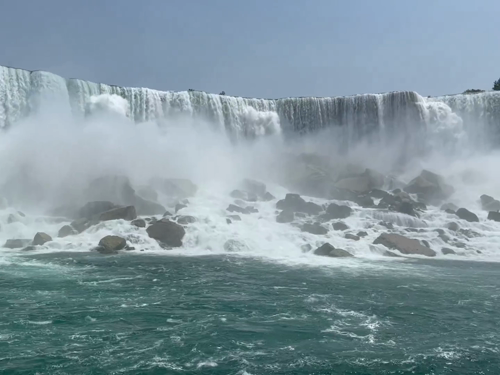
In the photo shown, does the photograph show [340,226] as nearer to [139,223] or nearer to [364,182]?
[364,182]

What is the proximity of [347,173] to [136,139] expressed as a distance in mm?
12806

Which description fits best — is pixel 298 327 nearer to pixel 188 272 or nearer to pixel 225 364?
pixel 225 364

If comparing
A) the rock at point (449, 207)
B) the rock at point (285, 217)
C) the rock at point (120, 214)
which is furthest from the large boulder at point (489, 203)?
the rock at point (120, 214)

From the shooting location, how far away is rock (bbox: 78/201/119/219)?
2166 centimetres

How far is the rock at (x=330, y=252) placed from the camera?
18122mm

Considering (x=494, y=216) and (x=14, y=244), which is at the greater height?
(x=14, y=244)

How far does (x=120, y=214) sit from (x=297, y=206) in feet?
28.3

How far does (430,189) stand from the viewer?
2841 cm

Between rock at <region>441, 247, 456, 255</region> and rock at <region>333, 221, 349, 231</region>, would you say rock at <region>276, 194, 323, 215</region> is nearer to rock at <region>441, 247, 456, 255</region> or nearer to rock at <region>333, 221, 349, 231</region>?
rock at <region>333, 221, 349, 231</region>

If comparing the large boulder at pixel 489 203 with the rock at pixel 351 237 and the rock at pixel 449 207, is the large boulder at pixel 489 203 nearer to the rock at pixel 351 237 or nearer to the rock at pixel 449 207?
the rock at pixel 449 207

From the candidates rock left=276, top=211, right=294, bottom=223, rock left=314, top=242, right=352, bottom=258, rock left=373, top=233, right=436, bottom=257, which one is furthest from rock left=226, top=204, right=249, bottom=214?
rock left=373, top=233, right=436, bottom=257

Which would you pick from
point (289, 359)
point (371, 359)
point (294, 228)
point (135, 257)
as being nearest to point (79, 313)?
point (289, 359)

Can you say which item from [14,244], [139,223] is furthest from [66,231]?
[139,223]

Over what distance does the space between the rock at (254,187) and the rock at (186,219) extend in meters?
7.00
